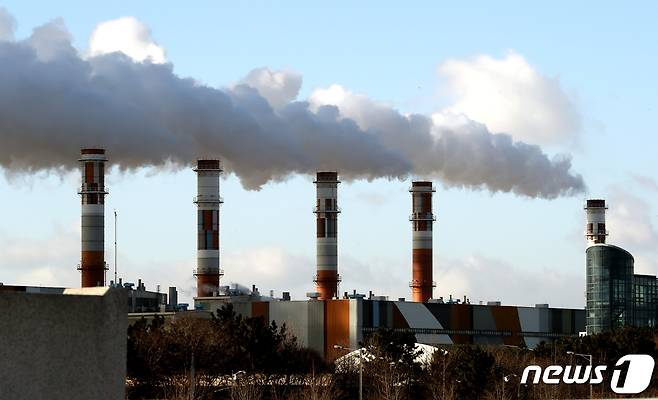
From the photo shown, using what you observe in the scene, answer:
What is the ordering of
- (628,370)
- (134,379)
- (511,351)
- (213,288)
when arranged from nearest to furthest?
1. (134,379)
2. (628,370)
3. (511,351)
4. (213,288)

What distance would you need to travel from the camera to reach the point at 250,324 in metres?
99.9

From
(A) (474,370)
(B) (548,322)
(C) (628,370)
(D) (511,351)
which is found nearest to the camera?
(A) (474,370)

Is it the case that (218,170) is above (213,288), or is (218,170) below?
above

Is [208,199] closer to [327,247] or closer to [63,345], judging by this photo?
[327,247]

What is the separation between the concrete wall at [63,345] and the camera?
1501 centimetres

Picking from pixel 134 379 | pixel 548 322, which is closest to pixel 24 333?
pixel 134 379

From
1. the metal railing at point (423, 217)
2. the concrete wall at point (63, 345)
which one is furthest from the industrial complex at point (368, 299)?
the concrete wall at point (63, 345)

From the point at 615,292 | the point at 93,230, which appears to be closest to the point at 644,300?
the point at 615,292

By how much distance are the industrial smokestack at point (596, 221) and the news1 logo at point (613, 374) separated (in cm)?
3708

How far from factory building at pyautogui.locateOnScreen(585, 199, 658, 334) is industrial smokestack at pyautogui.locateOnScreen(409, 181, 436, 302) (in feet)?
46.9

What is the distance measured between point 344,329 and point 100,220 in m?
21.1

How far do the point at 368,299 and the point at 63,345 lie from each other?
371ft

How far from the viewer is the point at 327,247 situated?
133125 mm

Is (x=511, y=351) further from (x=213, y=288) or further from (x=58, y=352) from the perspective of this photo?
(x=58, y=352)
